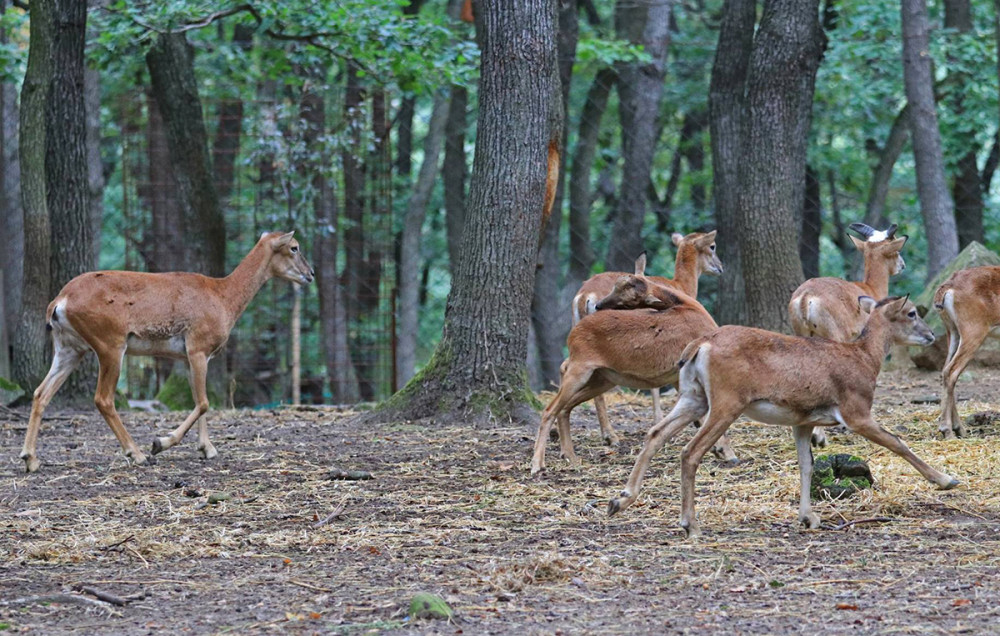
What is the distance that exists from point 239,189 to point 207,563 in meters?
11.8

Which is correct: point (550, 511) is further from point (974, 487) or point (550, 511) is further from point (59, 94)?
point (59, 94)

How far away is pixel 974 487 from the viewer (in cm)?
720

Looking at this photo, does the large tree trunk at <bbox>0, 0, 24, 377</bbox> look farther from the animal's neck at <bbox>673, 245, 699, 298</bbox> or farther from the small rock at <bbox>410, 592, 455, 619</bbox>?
the small rock at <bbox>410, 592, 455, 619</bbox>

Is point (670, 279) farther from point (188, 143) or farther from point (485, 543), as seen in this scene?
point (188, 143)

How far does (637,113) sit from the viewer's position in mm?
19281

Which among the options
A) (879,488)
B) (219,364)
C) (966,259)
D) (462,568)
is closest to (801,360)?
(879,488)

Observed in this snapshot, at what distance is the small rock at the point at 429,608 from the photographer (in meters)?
4.75

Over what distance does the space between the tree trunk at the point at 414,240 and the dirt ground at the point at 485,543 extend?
8.94 m

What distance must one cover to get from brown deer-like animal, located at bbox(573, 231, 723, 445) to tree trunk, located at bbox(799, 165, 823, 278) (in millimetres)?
8597

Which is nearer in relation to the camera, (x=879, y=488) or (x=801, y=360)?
(x=801, y=360)

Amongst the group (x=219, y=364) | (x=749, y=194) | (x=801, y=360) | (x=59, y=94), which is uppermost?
(x=59, y=94)

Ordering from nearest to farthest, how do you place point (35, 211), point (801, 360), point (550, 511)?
point (801, 360) → point (550, 511) → point (35, 211)

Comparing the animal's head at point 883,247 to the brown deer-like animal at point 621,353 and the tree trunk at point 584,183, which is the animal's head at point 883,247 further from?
the tree trunk at point 584,183

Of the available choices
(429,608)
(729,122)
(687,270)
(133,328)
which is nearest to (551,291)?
(729,122)
